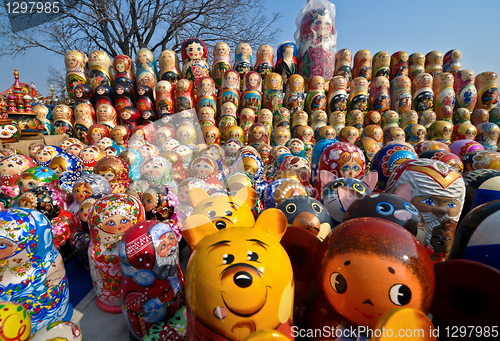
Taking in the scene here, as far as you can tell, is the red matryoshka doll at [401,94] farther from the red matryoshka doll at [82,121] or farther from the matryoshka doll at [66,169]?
the red matryoshka doll at [82,121]

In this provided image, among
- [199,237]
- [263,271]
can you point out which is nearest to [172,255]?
[199,237]

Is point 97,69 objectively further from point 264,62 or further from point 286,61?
point 286,61

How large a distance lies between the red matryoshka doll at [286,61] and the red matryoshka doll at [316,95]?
0.94 m

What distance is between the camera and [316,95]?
8.76 metres

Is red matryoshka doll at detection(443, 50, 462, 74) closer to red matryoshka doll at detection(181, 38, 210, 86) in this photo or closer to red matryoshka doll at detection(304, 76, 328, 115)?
red matryoshka doll at detection(304, 76, 328, 115)

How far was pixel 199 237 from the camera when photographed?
1635 millimetres

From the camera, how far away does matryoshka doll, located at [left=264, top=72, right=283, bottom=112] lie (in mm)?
8500

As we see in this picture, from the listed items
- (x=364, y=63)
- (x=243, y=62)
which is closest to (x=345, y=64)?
(x=364, y=63)

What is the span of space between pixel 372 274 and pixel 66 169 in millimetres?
4934

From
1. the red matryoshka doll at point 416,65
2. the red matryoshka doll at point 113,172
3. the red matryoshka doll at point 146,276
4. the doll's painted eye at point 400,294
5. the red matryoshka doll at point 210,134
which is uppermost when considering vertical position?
the red matryoshka doll at point 416,65

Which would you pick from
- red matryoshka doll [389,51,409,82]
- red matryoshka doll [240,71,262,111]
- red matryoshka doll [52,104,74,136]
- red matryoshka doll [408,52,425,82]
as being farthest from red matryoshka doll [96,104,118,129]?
red matryoshka doll [408,52,425,82]

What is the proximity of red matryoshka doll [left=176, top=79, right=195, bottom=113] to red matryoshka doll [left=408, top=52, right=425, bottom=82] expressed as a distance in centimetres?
821

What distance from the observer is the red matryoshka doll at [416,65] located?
30.7ft

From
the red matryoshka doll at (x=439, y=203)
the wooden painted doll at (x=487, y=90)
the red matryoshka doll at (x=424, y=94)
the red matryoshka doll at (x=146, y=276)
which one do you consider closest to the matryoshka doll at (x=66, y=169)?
the red matryoshka doll at (x=146, y=276)
